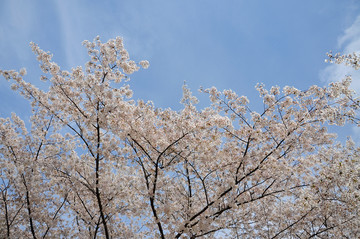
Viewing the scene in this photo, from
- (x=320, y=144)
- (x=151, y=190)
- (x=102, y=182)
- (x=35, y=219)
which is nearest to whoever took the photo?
(x=151, y=190)

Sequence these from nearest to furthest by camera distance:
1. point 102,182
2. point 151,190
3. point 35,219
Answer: point 151,190
point 102,182
point 35,219

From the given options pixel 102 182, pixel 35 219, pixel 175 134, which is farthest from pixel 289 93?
pixel 35 219

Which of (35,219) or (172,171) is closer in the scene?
(172,171)

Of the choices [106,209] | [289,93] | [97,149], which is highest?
[289,93]

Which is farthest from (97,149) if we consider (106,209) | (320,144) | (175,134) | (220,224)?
(320,144)

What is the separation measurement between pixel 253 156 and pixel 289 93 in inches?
93.6

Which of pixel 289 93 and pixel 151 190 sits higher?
pixel 289 93

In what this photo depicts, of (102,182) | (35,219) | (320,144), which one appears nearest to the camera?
(102,182)

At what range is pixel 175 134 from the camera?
834cm

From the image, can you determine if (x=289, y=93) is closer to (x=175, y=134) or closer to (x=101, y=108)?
(x=175, y=134)

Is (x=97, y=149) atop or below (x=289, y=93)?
below

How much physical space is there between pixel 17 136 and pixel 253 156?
1005cm

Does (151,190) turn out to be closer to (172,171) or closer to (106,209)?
(172,171)

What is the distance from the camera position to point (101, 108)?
27.4 feet
